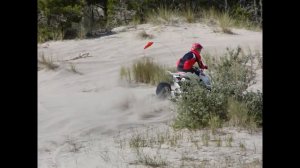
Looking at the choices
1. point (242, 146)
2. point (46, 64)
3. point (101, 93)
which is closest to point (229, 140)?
point (242, 146)

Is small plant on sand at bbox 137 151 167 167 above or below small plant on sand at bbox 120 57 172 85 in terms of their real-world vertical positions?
below

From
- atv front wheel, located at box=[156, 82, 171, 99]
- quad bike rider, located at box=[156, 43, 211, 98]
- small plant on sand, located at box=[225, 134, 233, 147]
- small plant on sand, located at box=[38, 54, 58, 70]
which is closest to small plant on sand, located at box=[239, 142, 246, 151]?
small plant on sand, located at box=[225, 134, 233, 147]

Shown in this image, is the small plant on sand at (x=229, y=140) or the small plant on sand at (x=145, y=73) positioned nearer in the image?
the small plant on sand at (x=229, y=140)

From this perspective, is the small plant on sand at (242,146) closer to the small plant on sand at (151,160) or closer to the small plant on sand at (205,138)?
the small plant on sand at (205,138)

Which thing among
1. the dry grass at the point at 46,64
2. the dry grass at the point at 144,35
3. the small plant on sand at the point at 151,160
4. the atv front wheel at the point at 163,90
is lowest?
the small plant on sand at the point at 151,160

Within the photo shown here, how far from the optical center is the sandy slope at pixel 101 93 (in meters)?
7.17

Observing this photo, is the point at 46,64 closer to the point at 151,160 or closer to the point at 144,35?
the point at 144,35

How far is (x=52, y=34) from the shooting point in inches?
611

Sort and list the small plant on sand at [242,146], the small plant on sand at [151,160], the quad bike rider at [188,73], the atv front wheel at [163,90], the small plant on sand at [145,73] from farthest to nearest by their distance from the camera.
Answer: the small plant on sand at [145,73], the atv front wheel at [163,90], the quad bike rider at [188,73], the small plant on sand at [242,146], the small plant on sand at [151,160]

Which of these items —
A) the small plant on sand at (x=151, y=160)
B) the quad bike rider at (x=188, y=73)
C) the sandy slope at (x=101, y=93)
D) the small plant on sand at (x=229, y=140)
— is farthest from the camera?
the quad bike rider at (x=188, y=73)

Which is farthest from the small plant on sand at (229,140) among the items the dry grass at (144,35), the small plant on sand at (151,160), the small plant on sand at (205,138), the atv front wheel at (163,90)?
the dry grass at (144,35)

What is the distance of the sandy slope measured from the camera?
7.17 m

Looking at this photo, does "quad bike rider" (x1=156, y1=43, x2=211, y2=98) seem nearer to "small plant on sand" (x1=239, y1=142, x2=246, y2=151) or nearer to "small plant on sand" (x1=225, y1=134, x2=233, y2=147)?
"small plant on sand" (x1=225, y1=134, x2=233, y2=147)

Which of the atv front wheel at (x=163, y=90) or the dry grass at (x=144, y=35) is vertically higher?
the dry grass at (x=144, y=35)
